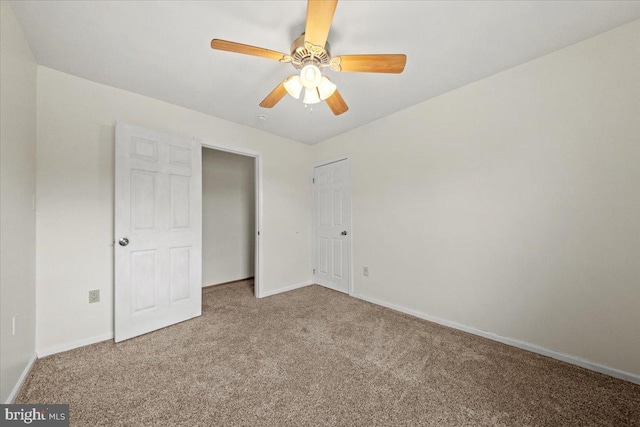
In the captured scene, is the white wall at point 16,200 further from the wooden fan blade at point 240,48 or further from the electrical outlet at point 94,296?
the wooden fan blade at point 240,48

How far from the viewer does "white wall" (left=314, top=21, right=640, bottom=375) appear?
1.63m

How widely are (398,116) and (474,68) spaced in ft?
2.98

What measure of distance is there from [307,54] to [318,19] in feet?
1.04

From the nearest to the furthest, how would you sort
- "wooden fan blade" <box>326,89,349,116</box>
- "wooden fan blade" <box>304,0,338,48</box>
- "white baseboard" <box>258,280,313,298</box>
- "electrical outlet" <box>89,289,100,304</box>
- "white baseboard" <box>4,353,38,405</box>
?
1. "wooden fan blade" <box>304,0,338,48</box>
2. "white baseboard" <box>4,353,38,405</box>
3. "wooden fan blade" <box>326,89,349,116</box>
4. "electrical outlet" <box>89,289,100,304</box>
5. "white baseboard" <box>258,280,313,298</box>

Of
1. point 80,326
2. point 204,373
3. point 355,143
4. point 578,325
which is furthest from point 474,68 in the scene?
point 80,326

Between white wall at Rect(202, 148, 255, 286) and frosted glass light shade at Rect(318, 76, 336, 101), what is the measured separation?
295 centimetres

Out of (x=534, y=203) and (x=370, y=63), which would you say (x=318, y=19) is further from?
(x=534, y=203)

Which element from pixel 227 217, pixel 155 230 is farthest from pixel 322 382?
pixel 227 217

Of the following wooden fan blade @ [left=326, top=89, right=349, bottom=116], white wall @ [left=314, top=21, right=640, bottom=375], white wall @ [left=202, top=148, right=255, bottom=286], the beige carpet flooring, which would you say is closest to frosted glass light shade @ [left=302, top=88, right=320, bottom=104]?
wooden fan blade @ [left=326, top=89, right=349, bottom=116]

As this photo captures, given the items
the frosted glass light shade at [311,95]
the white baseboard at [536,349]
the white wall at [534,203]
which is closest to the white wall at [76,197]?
the frosted glass light shade at [311,95]

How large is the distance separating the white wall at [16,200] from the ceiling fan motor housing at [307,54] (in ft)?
5.47

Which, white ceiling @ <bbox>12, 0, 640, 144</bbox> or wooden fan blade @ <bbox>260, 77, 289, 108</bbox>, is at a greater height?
white ceiling @ <bbox>12, 0, 640, 144</bbox>

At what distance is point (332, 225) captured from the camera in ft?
12.2

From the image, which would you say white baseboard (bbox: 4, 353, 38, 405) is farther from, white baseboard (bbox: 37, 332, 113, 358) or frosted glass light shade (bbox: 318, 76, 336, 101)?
frosted glass light shade (bbox: 318, 76, 336, 101)
